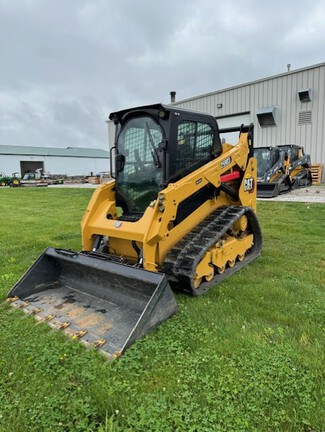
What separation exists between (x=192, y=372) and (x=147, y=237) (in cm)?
143

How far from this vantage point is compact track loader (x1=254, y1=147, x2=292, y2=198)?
1326 cm

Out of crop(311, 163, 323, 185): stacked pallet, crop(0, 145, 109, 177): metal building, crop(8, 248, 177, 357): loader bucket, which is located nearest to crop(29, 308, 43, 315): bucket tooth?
crop(8, 248, 177, 357): loader bucket

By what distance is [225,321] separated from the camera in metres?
3.18

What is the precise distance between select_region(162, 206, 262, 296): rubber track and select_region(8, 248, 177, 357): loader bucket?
47 cm

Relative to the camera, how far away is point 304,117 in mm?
17750

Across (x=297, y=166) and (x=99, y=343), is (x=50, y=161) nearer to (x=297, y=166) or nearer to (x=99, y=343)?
(x=297, y=166)

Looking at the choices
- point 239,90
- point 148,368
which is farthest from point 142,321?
point 239,90

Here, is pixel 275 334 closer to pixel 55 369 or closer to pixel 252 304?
pixel 252 304

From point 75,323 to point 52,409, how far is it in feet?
3.57

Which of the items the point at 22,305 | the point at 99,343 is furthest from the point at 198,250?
the point at 22,305

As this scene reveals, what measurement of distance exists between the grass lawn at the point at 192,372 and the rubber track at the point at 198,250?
0.21m

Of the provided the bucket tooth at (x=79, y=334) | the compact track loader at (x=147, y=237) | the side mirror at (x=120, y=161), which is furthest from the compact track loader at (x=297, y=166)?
the bucket tooth at (x=79, y=334)

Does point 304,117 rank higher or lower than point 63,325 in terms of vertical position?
higher

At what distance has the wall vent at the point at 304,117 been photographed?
1759 centimetres
